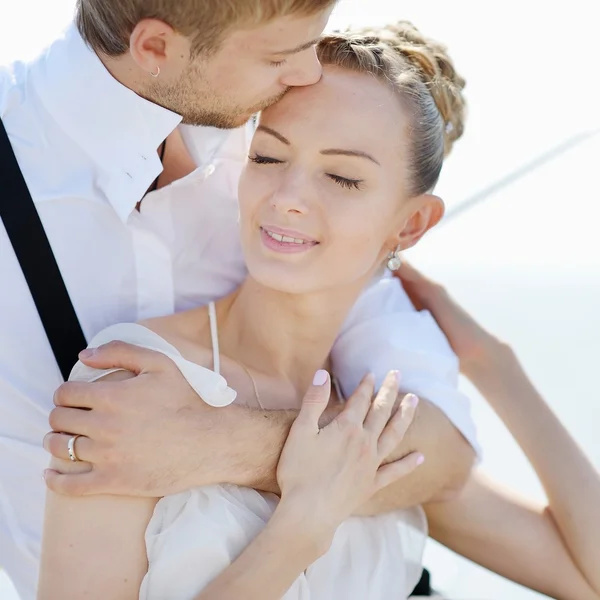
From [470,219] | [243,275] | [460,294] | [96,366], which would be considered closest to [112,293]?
[96,366]

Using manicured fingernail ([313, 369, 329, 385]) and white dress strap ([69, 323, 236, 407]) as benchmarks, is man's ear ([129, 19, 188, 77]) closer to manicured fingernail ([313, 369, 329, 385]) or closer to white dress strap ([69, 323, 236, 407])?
white dress strap ([69, 323, 236, 407])

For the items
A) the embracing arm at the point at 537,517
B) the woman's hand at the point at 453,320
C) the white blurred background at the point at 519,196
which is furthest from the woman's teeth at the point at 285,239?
the white blurred background at the point at 519,196

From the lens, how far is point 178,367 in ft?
6.06

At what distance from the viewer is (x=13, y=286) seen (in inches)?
75.4

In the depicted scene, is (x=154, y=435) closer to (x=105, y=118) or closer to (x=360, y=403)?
(x=360, y=403)

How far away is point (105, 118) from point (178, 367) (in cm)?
56

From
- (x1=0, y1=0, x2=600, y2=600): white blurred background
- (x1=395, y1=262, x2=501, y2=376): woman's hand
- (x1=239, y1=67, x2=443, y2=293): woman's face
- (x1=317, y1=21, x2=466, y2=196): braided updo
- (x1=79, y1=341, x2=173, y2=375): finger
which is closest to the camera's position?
(x1=79, y1=341, x2=173, y2=375): finger

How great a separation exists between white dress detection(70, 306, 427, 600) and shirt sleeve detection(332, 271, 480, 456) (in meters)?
0.31

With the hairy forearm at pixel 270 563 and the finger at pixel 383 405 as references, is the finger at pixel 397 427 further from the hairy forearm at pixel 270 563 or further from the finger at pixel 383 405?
the hairy forearm at pixel 270 563

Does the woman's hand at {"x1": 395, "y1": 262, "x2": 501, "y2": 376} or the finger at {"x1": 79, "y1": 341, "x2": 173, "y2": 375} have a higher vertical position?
the finger at {"x1": 79, "y1": 341, "x2": 173, "y2": 375}

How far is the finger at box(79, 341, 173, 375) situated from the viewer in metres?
1.79

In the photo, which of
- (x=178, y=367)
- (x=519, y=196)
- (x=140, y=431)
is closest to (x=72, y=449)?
(x=140, y=431)

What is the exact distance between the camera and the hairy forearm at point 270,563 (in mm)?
1720

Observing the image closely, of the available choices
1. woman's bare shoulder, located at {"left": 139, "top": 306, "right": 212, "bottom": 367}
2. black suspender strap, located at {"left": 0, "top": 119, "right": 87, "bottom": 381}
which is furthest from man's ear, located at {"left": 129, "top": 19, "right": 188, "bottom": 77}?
woman's bare shoulder, located at {"left": 139, "top": 306, "right": 212, "bottom": 367}
